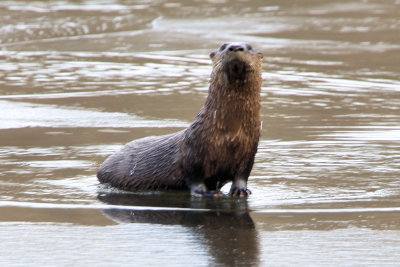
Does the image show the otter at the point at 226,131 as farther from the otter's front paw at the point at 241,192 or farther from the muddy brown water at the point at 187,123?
the muddy brown water at the point at 187,123

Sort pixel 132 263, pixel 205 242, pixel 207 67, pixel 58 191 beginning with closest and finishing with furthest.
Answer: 1. pixel 132 263
2. pixel 205 242
3. pixel 58 191
4. pixel 207 67

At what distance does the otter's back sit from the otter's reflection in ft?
0.44

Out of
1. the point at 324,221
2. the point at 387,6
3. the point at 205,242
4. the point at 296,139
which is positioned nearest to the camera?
the point at 205,242

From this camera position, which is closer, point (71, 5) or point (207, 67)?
point (207, 67)

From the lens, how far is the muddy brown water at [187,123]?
5.12 meters

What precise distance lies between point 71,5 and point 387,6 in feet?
20.6

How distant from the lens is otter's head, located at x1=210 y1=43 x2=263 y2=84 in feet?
20.2

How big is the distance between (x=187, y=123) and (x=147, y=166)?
2.64 m

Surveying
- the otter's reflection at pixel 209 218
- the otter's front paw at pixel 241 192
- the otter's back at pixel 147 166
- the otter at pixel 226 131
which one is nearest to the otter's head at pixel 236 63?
the otter at pixel 226 131

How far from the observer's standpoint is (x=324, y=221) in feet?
18.1

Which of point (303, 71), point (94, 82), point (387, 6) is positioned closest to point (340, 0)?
point (387, 6)

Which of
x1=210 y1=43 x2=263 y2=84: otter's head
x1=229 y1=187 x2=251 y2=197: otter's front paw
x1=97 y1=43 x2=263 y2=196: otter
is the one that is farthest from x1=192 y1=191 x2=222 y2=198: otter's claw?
x1=210 y1=43 x2=263 y2=84: otter's head

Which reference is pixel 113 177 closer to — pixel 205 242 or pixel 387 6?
pixel 205 242

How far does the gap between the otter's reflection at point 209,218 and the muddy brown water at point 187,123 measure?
0.05 feet
